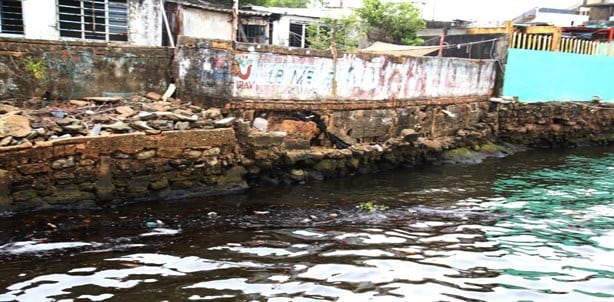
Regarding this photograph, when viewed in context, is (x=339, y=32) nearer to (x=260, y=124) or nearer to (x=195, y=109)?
(x=260, y=124)

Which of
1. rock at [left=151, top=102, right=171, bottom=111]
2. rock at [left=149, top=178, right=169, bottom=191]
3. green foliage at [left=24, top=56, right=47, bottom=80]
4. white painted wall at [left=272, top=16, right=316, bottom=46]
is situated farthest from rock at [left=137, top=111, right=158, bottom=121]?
white painted wall at [left=272, top=16, right=316, bottom=46]

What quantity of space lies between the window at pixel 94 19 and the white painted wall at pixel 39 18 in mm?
227

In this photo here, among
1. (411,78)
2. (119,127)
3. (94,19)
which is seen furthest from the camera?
(94,19)

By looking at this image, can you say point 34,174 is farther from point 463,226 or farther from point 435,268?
point 463,226

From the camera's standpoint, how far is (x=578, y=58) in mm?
16547

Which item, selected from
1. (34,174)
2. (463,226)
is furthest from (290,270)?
(34,174)

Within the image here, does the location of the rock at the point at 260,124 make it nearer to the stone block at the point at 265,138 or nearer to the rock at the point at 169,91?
the stone block at the point at 265,138

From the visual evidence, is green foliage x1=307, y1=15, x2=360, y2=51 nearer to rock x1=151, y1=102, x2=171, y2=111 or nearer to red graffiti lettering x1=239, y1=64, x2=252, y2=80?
red graffiti lettering x1=239, y1=64, x2=252, y2=80

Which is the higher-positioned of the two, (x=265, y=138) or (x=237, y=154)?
(x=265, y=138)

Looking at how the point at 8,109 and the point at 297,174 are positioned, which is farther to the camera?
the point at 297,174

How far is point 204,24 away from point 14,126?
393 inches

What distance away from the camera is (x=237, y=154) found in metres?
9.19

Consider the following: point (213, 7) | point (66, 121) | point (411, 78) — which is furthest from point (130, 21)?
point (411, 78)

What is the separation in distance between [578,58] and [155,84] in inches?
553
